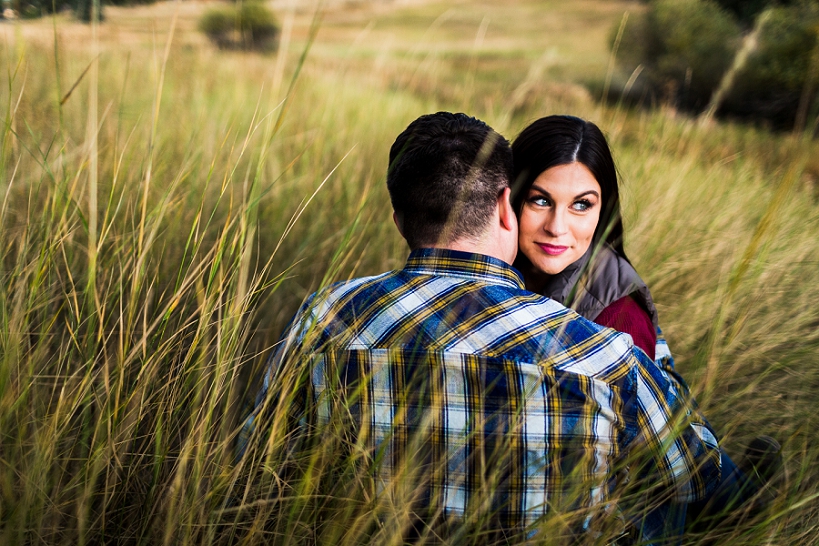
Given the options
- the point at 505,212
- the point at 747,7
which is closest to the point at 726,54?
the point at 747,7

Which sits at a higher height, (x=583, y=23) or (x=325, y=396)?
(x=583, y=23)

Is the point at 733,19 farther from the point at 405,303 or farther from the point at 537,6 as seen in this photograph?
the point at 537,6

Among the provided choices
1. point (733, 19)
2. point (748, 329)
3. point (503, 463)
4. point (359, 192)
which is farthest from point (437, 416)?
point (733, 19)

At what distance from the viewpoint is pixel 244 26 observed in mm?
5621

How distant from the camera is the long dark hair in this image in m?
1.95

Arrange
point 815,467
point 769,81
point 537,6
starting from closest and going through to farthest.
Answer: point 815,467 → point 769,81 → point 537,6

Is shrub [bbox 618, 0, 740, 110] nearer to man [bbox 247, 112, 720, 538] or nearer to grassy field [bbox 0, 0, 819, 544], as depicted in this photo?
grassy field [bbox 0, 0, 819, 544]

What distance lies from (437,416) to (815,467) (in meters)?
1.48

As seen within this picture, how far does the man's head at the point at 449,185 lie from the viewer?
4.41ft

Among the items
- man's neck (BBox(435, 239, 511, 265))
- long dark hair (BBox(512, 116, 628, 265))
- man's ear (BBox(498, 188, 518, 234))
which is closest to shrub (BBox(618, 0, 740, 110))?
long dark hair (BBox(512, 116, 628, 265))

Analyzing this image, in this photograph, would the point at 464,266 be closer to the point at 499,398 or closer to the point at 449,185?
the point at 449,185

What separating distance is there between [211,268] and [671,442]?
42.9 inches

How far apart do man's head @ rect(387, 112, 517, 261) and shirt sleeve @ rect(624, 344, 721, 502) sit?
44 centimetres

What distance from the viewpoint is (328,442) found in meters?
1.18
